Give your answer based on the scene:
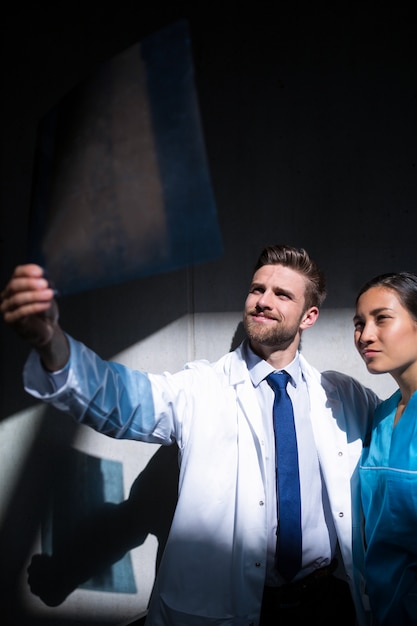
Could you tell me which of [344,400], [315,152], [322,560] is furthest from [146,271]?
[315,152]

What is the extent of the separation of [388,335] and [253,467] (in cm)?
57

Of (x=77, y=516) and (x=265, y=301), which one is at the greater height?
(x=265, y=301)

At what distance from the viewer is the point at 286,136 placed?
2.19 meters

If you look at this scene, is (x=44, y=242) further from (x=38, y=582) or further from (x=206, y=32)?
(x=38, y=582)

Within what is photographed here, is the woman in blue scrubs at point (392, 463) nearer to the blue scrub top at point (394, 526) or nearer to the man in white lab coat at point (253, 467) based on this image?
the blue scrub top at point (394, 526)

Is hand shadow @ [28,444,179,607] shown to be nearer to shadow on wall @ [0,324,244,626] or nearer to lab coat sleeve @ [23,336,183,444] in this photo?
shadow on wall @ [0,324,244,626]

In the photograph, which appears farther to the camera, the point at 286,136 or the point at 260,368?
the point at 286,136

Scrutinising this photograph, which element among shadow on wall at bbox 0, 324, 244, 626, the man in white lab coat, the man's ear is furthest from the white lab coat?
→ shadow on wall at bbox 0, 324, 244, 626

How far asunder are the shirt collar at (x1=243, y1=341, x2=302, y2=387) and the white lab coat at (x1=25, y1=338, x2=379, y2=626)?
0.11ft

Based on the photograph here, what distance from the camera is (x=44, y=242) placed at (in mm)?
1188

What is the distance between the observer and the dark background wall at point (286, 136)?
216cm

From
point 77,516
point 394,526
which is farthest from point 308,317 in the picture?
point 77,516

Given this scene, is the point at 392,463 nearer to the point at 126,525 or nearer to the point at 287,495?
the point at 287,495

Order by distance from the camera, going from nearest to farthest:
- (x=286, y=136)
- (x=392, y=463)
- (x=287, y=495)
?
(x=392, y=463)
(x=287, y=495)
(x=286, y=136)
